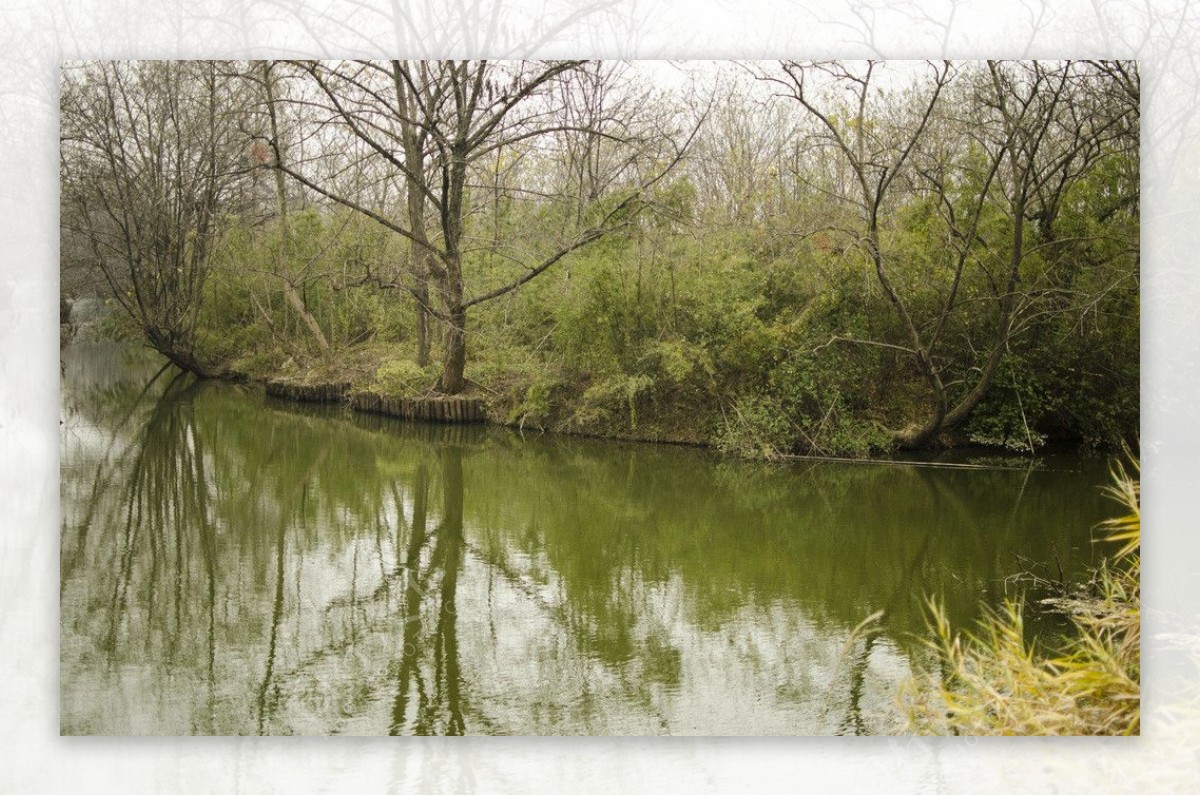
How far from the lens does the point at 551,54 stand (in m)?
5.09

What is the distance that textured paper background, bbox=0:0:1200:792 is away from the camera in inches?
170

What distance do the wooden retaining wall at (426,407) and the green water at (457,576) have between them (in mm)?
95

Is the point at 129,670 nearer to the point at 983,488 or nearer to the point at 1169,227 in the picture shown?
the point at 983,488

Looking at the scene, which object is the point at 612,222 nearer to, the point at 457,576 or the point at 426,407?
the point at 426,407

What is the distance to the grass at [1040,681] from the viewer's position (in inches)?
160

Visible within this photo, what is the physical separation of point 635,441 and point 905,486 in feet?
6.53

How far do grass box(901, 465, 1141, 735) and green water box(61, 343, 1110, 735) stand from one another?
0.17 metres

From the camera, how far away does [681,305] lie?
302 inches

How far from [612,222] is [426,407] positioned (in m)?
1.66

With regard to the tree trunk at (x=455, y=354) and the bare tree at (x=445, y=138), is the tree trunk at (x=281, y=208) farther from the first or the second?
the tree trunk at (x=455, y=354)

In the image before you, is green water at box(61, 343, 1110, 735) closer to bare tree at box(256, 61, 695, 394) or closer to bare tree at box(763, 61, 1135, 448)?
bare tree at box(763, 61, 1135, 448)

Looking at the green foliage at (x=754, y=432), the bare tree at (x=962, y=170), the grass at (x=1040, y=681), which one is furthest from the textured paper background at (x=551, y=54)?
the green foliage at (x=754, y=432)

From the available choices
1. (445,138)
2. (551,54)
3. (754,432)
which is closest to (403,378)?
(445,138)

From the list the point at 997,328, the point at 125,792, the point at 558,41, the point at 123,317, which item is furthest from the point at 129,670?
the point at 997,328
